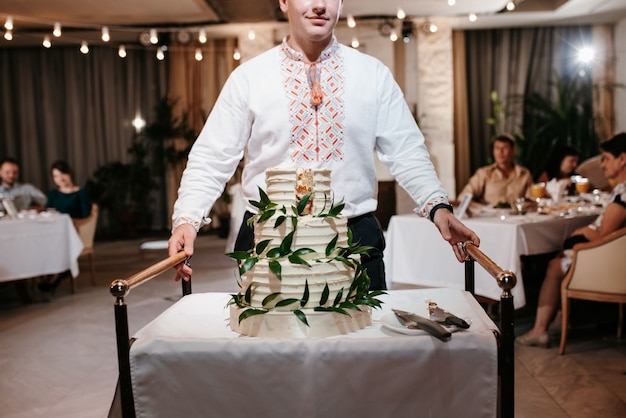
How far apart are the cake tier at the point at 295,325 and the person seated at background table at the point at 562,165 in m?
5.68

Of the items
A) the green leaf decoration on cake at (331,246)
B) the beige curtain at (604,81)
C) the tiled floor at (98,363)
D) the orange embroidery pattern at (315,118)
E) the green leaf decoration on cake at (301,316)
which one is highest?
the beige curtain at (604,81)

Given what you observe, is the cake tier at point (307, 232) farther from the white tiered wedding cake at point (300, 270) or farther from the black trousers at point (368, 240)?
the black trousers at point (368, 240)

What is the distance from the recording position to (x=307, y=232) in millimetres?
1487

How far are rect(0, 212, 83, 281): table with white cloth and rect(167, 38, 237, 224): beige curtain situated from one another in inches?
215

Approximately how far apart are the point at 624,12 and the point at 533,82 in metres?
1.75

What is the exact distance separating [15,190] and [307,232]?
6513 millimetres

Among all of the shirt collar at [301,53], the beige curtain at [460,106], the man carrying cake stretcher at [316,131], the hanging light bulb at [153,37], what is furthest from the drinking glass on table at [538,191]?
the beige curtain at [460,106]

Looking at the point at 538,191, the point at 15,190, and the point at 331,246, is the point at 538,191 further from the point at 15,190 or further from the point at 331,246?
the point at 15,190

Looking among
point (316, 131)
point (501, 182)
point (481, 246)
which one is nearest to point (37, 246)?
point (481, 246)

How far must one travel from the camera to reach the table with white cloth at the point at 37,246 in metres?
5.70

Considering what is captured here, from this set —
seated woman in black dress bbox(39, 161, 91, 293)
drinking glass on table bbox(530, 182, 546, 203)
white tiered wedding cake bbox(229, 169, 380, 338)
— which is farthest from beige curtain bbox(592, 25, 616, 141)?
white tiered wedding cake bbox(229, 169, 380, 338)

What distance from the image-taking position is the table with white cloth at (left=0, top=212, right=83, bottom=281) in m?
5.70

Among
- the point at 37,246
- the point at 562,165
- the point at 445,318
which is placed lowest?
the point at 37,246

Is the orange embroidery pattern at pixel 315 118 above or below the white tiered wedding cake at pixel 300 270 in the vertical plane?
above
